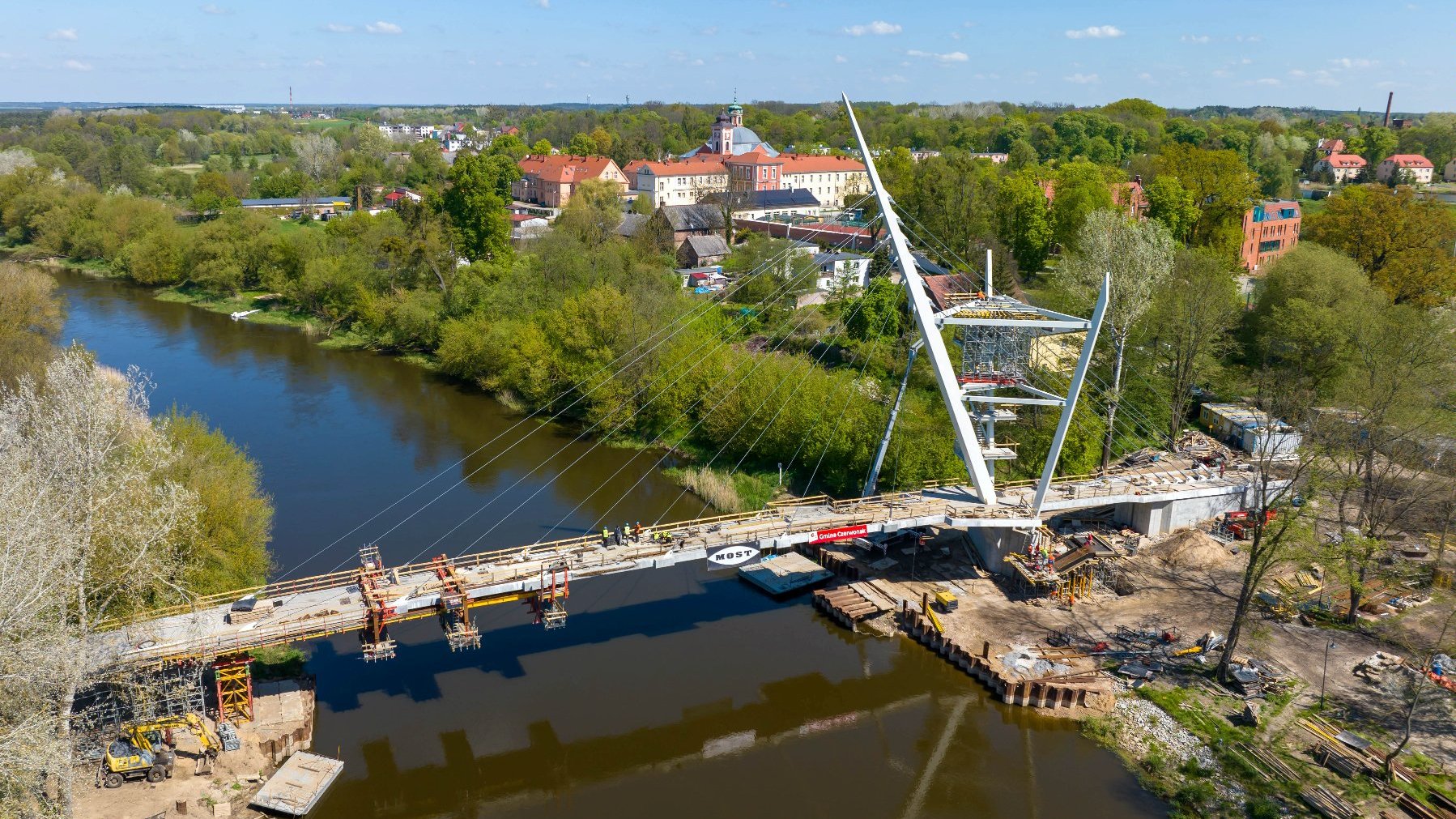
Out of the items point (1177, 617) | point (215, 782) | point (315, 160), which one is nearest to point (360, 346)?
point (215, 782)

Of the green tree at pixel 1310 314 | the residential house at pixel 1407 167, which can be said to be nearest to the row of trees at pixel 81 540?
the green tree at pixel 1310 314

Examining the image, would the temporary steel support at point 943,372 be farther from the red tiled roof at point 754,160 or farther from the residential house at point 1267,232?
the red tiled roof at point 754,160

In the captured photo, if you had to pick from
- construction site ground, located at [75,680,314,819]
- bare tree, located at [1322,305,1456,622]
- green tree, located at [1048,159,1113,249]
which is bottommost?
construction site ground, located at [75,680,314,819]

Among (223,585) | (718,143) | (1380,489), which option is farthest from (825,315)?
(718,143)

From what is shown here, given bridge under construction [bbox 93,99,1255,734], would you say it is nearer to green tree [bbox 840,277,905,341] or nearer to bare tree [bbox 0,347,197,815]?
bare tree [bbox 0,347,197,815]

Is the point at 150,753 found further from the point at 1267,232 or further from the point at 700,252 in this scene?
the point at 1267,232

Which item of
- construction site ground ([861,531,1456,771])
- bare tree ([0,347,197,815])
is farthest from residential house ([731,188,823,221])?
bare tree ([0,347,197,815])
